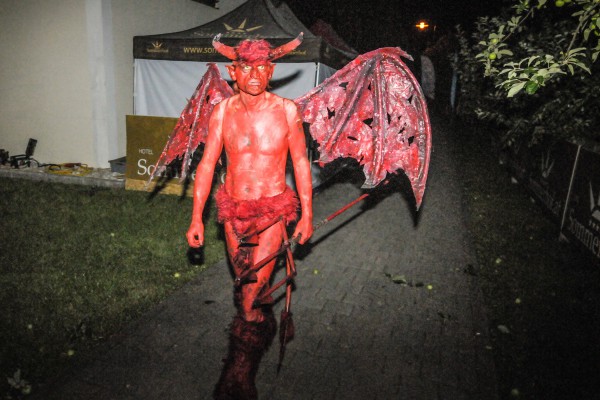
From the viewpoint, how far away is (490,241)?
286 inches

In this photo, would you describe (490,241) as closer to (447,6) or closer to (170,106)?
(170,106)

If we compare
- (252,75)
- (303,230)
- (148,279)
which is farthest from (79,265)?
(252,75)

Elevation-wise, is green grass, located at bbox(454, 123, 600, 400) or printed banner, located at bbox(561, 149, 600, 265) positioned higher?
printed banner, located at bbox(561, 149, 600, 265)

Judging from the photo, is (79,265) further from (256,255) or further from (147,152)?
(147,152)

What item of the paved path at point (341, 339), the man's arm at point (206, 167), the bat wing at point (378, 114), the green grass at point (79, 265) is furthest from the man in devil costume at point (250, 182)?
the green grass at point (79, 265)

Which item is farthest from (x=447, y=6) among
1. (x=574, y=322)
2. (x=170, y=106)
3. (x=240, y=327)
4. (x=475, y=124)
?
(x=240, y=327)

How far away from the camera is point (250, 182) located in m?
3.53

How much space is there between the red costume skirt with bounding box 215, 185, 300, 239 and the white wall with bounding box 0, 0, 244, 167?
8.76 metres

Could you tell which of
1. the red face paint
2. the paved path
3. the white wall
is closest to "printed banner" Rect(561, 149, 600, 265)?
the paved path

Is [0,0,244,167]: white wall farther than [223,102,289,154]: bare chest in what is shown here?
Yes

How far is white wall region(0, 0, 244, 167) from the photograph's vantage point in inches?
410

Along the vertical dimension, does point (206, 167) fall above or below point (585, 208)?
above

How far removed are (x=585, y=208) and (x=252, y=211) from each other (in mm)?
5554

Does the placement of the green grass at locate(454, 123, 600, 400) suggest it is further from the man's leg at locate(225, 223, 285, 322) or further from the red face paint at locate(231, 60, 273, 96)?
the red face paint at locate(231, 60, 273, 96)
